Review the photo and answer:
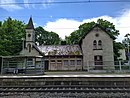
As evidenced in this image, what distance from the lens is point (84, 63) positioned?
30141 millimetres

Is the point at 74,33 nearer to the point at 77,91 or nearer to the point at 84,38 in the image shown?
the point at 84,38

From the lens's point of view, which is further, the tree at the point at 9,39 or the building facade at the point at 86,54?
the tree at the point at 9,39

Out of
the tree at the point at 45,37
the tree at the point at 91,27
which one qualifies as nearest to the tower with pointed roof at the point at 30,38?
the tree at the point at 91,27

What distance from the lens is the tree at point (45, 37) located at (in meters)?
66.5

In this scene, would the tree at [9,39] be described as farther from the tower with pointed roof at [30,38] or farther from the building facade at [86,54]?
the building facade at [86,54]

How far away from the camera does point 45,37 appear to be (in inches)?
2672

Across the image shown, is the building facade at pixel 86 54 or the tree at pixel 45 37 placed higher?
the tree at pixel 45 37

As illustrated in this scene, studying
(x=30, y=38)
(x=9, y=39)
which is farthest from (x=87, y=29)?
(x=9, y=39)

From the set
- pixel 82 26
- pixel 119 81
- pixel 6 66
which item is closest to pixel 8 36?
pixel 6 66

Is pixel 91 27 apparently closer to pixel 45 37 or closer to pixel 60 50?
pixel 60 50

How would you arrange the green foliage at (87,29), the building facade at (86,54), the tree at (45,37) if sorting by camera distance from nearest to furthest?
1. the building facade at (86,54)
2. the green foliage at (87,29)
3. the tree at (45,37)

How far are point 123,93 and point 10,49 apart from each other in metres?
29.1

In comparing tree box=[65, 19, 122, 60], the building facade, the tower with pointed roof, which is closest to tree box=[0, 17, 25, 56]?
the tower with pointed roof

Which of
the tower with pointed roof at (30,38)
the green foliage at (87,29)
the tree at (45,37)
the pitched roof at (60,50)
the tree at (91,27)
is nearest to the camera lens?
the pitched roof at (60,50)
